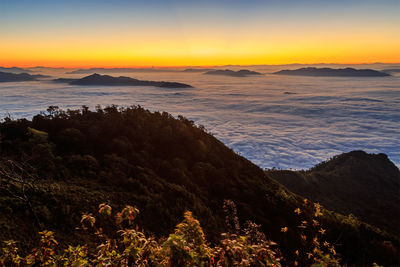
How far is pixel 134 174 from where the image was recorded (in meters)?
18.8

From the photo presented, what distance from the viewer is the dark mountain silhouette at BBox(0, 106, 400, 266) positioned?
11.5 m

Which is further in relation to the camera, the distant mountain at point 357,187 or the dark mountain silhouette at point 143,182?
the distant mountain at point 357,187

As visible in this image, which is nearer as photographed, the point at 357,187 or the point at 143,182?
the point at 143,182

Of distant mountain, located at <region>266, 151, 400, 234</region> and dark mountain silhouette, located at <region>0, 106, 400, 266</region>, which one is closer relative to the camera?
dark mountain silhouette, located at <region>0, 106, 400, 266</region>

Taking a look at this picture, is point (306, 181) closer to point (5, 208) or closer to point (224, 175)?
point (224, 175)

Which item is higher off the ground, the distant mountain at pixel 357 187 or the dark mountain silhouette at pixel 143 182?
the dark mountain silhouette at pixel 143 182

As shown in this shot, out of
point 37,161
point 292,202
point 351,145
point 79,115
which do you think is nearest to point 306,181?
point 292,202

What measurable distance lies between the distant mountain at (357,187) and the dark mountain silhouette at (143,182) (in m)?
19.3

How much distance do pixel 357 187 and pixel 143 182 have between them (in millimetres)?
51513

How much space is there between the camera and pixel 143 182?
17.9 meters

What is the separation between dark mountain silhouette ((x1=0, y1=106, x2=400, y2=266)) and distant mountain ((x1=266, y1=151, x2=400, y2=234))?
1934 centimetres

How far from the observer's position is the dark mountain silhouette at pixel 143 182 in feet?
37.7

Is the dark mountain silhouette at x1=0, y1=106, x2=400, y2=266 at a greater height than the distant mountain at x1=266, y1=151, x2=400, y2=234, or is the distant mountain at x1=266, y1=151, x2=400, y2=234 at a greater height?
the dark mountain silhouette at x1=0, y1=106, x2=400, y2=266

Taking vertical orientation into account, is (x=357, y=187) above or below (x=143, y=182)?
below
